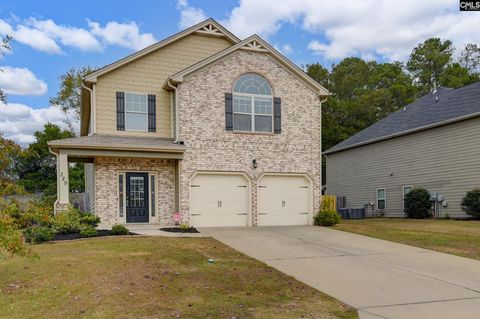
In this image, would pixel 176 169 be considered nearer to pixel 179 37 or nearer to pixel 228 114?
pixel 228 114

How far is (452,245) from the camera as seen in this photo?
11703 mm

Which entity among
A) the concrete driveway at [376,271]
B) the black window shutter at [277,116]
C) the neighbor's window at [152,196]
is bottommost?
the concrete driveway at [376,271]

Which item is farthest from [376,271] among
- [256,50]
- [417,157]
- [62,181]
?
[417,157]

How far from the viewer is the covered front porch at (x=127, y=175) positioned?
46.9 feet

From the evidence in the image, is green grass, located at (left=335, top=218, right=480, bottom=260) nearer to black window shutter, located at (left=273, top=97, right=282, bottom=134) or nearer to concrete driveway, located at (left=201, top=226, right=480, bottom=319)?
concrete driveway, located at (left=201, top=226, right=480, bottom=319)

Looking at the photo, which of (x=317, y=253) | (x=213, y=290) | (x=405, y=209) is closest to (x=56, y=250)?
(x=213, y=290)

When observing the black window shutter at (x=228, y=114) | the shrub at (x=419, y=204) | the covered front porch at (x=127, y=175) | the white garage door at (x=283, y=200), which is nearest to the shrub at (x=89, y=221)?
the covered front porch at (x=127, y=175)

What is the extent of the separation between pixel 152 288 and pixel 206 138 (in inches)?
387

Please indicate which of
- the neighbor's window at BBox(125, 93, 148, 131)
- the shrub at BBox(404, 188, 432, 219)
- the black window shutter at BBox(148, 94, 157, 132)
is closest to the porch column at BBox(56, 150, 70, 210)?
the neighbor's window at BBox(125, 93, 148, 131)

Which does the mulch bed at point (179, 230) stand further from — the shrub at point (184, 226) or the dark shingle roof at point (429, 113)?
the dark shingle roof at point (429, 113)

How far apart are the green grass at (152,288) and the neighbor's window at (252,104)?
25.3 ft

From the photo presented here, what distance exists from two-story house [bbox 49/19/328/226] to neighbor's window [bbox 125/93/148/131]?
0.04 meters

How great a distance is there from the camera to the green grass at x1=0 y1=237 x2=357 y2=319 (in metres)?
5.55

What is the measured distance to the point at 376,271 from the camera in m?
8.36
